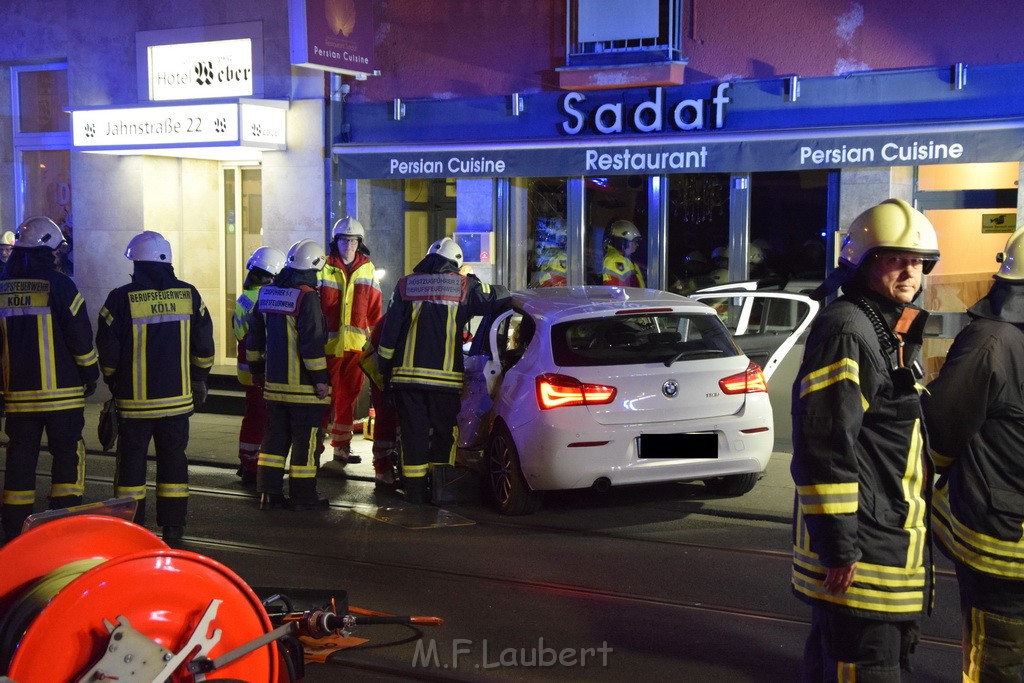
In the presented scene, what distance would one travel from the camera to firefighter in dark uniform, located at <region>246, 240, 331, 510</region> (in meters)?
8.97

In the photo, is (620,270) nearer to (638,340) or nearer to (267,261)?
(267,261)

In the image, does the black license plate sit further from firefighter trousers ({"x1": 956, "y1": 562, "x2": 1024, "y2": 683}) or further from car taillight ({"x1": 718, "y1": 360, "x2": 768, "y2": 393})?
firefighter trousers ({"x1": 956, "y1": 562, "x2": 1024, "y2": 683})

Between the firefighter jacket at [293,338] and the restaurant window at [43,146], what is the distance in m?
9.09

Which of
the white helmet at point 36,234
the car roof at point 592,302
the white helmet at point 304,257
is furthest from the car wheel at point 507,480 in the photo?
the white helmet at point 36,234

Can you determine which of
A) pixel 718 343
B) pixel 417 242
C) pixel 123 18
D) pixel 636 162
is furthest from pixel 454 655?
pixel 123 18

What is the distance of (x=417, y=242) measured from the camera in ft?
53.1

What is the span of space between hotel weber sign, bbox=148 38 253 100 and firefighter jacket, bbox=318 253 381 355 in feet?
17.0

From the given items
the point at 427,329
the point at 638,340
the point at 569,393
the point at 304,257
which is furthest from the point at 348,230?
the point at 569,393

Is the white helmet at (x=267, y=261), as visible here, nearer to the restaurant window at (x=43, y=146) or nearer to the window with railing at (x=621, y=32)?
the window with railing at (x=621, y=32)

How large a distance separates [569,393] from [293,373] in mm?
2201

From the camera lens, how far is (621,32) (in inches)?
533

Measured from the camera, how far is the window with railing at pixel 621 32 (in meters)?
13.3

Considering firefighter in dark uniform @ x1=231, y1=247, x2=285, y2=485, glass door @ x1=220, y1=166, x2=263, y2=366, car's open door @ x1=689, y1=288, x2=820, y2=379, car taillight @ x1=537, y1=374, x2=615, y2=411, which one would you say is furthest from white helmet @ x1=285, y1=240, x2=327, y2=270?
glass door @ x1=220, y1=166, x2=263, y2=366

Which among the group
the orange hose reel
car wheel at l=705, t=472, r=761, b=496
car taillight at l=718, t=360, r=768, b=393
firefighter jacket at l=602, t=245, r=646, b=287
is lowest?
car wheel at l=705, t=472, r=761, b=496
